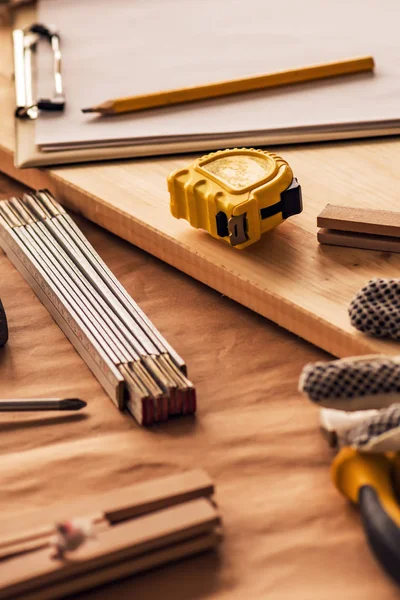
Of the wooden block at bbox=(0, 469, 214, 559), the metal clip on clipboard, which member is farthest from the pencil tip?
the metal clip on clipboard

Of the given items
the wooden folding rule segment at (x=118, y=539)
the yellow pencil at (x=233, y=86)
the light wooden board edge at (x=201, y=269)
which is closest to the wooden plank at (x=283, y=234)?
the light wooden board edge at (x=201, y=269)

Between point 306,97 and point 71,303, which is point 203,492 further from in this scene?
point 306,97

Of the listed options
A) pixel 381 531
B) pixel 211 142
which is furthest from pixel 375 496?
pixel 211 142

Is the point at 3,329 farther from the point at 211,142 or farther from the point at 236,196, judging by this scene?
the point at 211,142

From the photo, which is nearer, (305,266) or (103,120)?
(305,266)

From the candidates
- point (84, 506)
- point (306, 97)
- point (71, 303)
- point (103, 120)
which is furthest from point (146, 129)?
point (84, 506)

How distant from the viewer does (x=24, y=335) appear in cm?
80

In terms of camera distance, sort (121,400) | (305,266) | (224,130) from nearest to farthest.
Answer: (121,400) → (305,266) → (224,130)

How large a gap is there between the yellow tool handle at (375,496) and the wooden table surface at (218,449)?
24 mm

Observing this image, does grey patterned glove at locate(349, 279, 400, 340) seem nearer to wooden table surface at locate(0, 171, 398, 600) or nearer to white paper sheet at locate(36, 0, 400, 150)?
wooden table surface at locate(0, 171, 398, 600)

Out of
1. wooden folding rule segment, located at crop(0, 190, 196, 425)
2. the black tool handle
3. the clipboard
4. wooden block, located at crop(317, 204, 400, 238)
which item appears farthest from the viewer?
the clipboard

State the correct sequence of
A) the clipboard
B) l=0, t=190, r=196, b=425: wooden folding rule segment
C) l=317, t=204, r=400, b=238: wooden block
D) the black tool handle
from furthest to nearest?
the clipboard
l=317, t=204, r=400, b=238: wooden block
l=0, t=190, r=196, b=425: wooden folding rule segment
the black tool handle

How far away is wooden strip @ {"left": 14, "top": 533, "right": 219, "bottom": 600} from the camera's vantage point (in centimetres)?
52

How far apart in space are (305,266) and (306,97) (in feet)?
1.25
